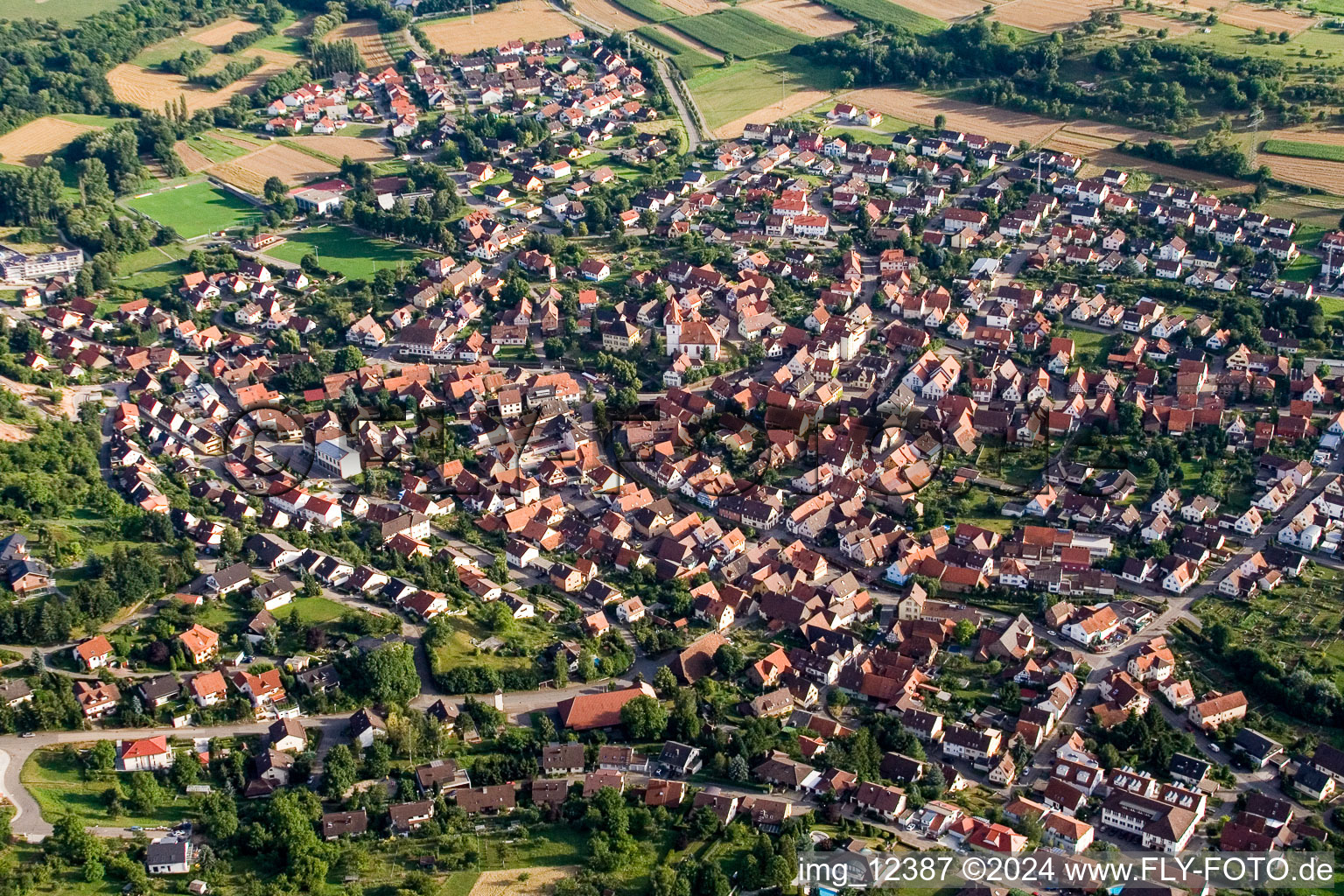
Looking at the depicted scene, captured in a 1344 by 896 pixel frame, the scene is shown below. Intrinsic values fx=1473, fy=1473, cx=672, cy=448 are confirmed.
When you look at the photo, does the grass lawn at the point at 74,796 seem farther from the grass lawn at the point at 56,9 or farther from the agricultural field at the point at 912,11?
the grass lawn at the point at 56,9

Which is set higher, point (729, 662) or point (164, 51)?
point (164, 51)

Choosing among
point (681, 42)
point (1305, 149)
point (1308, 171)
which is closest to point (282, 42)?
point (681, 42)

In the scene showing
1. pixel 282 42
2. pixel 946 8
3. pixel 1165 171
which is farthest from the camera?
pixel 282 42

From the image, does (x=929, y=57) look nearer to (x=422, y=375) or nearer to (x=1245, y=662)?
(x=422, y=375)

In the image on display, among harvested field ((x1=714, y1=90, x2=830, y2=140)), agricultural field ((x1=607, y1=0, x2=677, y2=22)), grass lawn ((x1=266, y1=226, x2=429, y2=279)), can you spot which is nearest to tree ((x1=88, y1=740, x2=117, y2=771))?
grass lawn ((x1=266, y1=226, x2=429, y2=279))

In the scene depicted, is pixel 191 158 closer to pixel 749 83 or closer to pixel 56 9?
pixel 56 9

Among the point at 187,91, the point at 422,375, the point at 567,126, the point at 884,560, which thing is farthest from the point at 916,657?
the point at 187,91

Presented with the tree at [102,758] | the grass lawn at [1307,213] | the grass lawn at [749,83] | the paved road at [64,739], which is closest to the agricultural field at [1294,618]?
the paved road at [64,739]
